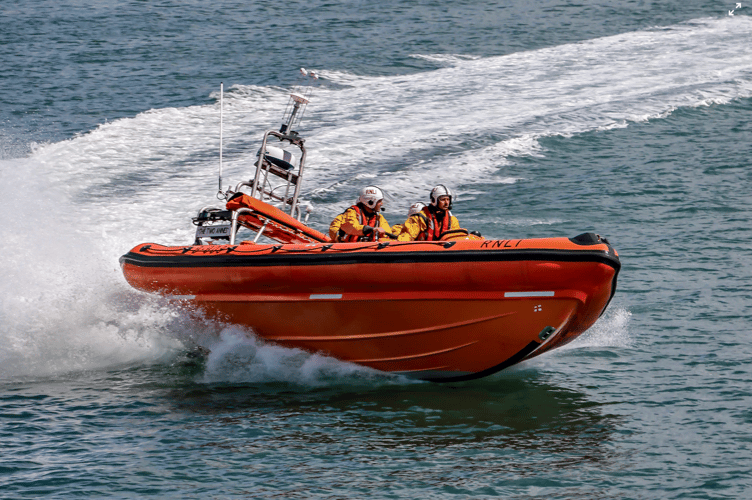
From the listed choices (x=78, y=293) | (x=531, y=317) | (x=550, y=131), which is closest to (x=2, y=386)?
(x=78, y=293)

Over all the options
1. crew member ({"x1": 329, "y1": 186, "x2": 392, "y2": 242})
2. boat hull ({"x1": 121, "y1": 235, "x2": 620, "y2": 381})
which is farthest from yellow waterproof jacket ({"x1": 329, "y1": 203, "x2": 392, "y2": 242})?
boat hull ({"x1": 121, "y1": 235, "x2": 620, "y2": 381})

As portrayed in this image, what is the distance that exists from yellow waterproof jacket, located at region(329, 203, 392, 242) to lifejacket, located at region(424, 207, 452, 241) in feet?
1.06

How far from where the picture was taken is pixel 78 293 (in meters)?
7.56

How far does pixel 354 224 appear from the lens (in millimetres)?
7223

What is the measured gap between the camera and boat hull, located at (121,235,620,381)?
602cm

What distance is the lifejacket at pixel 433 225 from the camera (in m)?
7.19

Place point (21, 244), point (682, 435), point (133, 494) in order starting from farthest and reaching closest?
point (21, 244)
point (682, 435)
point (133, 494)

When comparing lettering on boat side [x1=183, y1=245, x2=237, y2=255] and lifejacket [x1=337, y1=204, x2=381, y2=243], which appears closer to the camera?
lettering on boat side [x1=183, y1=245, x2=237, y2=255]

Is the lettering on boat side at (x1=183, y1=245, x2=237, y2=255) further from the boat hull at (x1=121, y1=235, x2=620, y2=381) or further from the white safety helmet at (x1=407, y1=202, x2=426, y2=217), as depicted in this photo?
the white safety helmet at (x1=407, y1=202, x2=426, y2=217)

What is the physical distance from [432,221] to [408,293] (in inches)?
42.7

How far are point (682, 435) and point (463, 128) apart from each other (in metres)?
9.12

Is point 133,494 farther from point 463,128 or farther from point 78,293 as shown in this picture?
point 463,128

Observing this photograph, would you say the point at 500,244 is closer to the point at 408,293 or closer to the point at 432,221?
the point at 408,293

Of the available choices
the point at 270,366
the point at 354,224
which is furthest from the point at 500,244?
the point at 270,366
